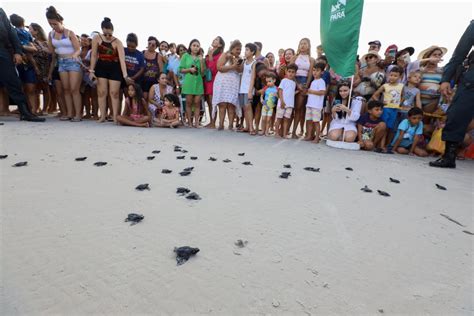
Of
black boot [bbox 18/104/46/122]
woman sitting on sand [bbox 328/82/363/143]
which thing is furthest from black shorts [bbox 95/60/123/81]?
woman sitting on sand [bbox 328/82/363/143]

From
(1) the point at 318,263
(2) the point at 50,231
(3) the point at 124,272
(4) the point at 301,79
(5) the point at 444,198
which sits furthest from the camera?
(4) the point at 301,79

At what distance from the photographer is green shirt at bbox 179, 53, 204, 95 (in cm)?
599

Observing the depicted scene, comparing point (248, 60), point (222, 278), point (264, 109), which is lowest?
point (222, 278)

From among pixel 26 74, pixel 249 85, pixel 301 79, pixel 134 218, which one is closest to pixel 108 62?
pixel 26 74

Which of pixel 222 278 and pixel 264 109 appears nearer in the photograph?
pixel 222 278

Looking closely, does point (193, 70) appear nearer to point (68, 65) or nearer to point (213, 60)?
point (213, 60)

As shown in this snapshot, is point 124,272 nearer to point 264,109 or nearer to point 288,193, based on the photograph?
point 288,193

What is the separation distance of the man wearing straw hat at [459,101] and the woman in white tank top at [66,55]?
6902 mm

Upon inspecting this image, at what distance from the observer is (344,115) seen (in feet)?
16.6

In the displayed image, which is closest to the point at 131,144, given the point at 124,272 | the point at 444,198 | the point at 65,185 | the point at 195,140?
the point at 195,140

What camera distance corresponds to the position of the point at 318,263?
1354 mm

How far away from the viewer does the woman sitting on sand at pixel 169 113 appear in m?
6.08

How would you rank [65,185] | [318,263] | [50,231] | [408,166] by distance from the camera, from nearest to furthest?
[318,263] < [50,231] < [65,185] < [408,166]

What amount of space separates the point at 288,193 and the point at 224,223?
85 cm
